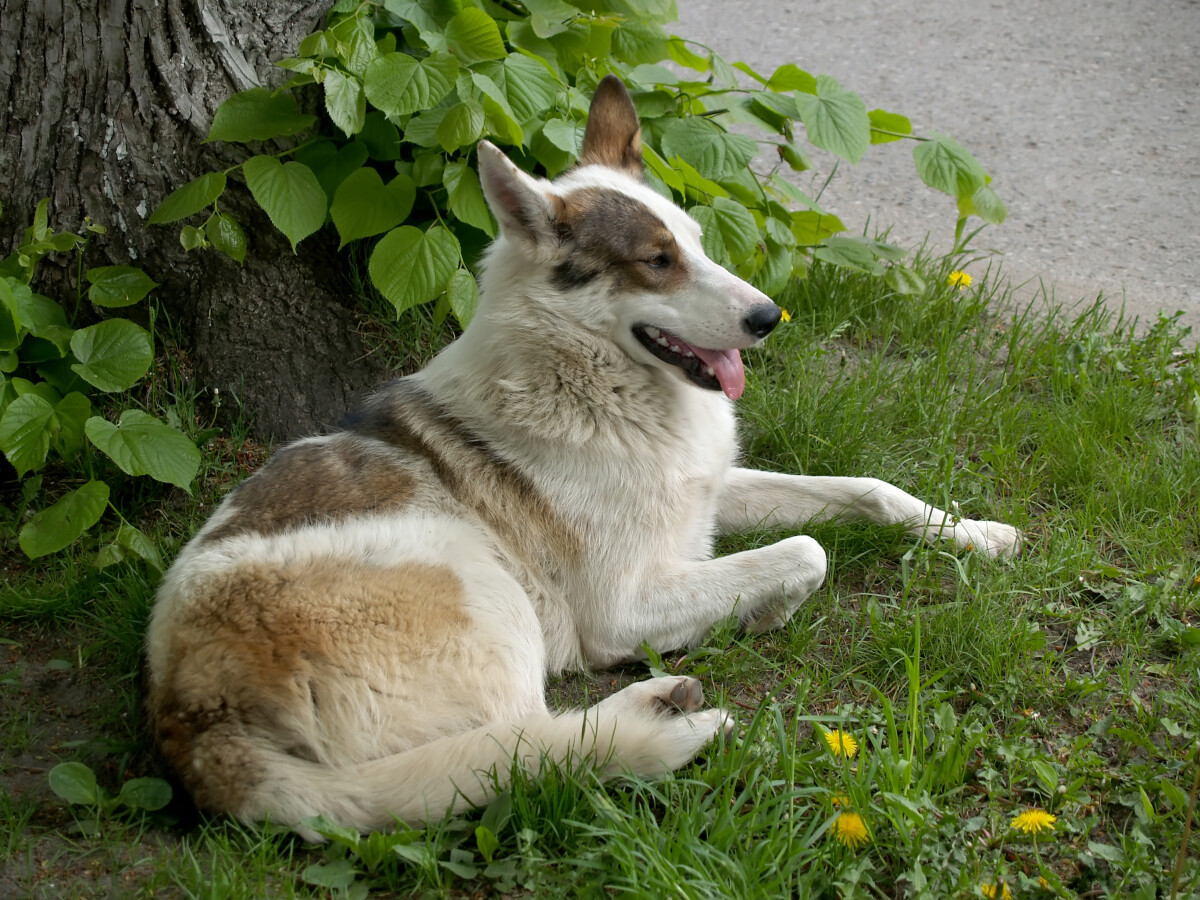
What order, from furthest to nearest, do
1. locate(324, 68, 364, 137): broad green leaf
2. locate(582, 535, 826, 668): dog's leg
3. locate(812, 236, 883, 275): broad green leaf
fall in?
locate(812, 236, 883, 275): broad green leaf, locate(324, 68, 364, 137): broad green leaf, locate(582, 535, 826, 668): dog's leg

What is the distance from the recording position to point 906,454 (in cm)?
367

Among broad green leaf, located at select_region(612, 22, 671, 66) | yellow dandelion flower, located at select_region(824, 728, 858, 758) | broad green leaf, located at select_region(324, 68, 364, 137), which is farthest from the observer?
broad green leaf, located at select_region(612, 22, 671, 66)

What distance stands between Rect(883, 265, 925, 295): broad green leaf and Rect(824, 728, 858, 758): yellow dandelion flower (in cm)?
237

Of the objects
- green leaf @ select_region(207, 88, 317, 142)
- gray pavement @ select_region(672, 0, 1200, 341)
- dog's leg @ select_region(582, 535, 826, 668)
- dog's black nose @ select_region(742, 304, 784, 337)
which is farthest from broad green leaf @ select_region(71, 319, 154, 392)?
gray pavement @ select_region(672, 0, 1200, 341)

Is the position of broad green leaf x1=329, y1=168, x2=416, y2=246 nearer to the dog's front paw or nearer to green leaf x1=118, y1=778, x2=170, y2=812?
green leaf x1=118, y1=778, x2=170, y2=812

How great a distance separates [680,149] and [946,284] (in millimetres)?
1476

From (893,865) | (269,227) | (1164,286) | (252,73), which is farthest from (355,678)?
(1164,286)

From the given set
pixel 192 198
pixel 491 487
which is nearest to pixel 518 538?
pixel 491 487

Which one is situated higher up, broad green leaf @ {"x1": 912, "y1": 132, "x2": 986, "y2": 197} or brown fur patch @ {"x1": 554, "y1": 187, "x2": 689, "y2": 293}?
broad green leaf @ {"x1": 912, "y1": 132, "x2": 986, "y2": 197}

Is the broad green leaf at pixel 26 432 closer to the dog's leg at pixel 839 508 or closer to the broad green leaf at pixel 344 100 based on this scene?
the broad green leaf at pixel 344 100

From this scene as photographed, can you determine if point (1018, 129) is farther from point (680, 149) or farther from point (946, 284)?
point (680, 149)

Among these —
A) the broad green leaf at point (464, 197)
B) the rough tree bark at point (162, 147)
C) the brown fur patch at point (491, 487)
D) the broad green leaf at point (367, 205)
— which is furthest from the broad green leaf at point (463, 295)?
the rough tree bark at point (162, 147)

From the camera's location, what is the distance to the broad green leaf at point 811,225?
4289 millimetres

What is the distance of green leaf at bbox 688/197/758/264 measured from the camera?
3672 millimetres
